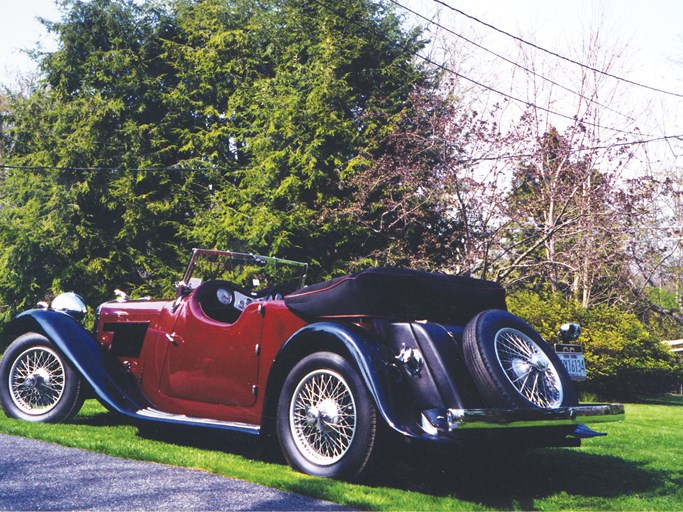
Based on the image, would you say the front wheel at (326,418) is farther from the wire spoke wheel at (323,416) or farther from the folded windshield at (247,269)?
the folded windshield at (247,269)

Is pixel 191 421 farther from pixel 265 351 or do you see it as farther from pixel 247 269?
pixel 247 269

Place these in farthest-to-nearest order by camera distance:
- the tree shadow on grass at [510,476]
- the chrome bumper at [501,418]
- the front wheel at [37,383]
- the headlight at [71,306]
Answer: the headlight at [71,306] < the front wheel at [37,383] < the tree shadow on grass at [510,476] < the chrome bumper at [501,418]

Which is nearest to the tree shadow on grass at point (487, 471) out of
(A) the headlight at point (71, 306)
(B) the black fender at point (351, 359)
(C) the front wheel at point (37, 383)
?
(B) the black fender at point (351, 359)

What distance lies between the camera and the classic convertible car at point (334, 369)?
13.6 feet

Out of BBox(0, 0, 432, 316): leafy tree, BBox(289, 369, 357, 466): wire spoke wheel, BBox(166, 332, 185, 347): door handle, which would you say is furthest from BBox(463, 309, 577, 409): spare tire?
BBox(0, 0, 432, 316): leafy tree

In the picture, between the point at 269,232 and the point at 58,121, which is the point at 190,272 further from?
the point at 58,121

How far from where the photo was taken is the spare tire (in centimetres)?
408

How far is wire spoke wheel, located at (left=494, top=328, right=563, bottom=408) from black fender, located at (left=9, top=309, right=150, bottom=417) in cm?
284

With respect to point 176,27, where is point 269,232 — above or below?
below

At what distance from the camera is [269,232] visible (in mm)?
15789

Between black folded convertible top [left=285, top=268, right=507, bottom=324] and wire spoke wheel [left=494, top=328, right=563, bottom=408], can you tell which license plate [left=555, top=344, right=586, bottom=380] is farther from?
black folded convertible top [left=285, top=268, right=507, bottom=324]

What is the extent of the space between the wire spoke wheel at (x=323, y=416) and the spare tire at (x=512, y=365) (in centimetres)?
76

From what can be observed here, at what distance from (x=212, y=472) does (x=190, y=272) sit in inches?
96.5

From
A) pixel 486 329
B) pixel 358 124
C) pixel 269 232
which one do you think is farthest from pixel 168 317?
pixel 358 124
